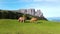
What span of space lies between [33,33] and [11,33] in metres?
2.63

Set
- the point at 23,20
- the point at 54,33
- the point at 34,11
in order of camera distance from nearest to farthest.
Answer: the point at 54,33 < the point at 23,20 < the point at 34,11

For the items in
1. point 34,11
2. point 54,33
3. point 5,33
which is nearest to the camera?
point 5,33

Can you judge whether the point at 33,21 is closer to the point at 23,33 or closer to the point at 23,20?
the point at 23,20

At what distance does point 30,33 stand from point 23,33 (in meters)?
0.85

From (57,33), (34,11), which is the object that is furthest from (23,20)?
(34,11)

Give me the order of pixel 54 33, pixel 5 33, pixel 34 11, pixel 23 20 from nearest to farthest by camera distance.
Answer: pixel 5 33 < pixel 54 33 < pixel 23 20 < pixel 34 11

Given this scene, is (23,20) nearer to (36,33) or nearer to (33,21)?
(33,21)

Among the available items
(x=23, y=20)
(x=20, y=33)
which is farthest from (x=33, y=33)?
(x=23, y=20)

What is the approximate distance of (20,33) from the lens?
1950 cm

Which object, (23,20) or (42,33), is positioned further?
(23,20)

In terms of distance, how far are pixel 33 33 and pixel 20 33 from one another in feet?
5.18

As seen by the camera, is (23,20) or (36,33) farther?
(23,20)

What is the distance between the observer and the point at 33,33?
65.4 ft

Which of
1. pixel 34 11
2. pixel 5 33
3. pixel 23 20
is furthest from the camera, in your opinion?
pixel 34 11
